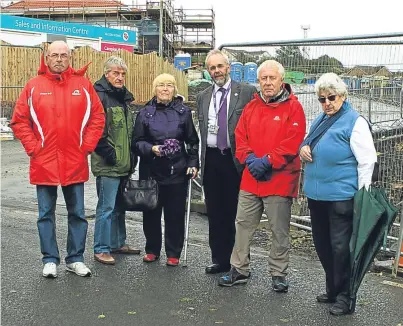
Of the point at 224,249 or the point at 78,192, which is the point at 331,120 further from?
the point at 78,192

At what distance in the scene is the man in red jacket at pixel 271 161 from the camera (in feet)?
16.2

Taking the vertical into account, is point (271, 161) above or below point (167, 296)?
above

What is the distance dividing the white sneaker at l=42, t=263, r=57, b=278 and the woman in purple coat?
0.99 m

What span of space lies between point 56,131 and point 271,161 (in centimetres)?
196

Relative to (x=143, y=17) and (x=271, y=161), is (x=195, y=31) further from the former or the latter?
(x=271, y=161)

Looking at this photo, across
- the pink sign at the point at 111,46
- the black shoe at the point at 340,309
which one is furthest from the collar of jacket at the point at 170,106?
the pink sign at the point at 111,46

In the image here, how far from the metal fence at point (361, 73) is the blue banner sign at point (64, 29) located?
2635 centimetres

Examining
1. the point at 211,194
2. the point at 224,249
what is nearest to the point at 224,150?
the point at 211,194

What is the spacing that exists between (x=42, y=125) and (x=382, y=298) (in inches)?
133

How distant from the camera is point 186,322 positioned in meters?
4.43

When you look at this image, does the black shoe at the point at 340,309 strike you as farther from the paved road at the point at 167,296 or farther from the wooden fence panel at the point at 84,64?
the wooden fence panel at the point at 84,64

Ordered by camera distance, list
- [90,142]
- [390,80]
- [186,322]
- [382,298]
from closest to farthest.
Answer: [186,322], [382,298], [90,142], [390,80]

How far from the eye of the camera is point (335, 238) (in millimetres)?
4645

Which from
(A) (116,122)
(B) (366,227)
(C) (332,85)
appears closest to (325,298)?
(B) (366,227)
